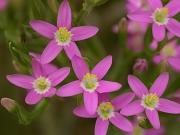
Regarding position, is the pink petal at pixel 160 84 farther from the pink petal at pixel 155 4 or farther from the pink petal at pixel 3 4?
the pink petal at pixel 3 4

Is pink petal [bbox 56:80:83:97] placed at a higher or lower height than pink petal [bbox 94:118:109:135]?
higher

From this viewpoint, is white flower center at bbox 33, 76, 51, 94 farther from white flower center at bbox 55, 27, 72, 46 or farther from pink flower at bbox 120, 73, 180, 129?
pink flower at bbox 120, 73, 180, 129

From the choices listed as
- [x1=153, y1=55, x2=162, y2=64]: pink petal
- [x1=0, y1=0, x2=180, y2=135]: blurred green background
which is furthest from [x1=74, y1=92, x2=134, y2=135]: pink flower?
[x1=153, y1=55, x2=162, y2=64]: pink petal

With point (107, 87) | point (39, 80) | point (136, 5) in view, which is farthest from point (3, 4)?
point (107, 87)

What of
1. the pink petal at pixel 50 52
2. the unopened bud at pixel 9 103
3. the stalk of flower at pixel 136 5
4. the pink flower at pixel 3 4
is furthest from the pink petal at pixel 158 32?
the pink flower at pixel 3 4

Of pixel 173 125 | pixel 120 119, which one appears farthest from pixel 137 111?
pixel 173 125

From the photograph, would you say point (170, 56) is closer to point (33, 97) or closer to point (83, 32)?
point (83, 32)

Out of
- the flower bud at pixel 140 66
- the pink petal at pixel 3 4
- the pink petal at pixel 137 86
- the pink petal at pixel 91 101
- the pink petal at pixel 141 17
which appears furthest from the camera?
the pink petal at pixel 3 4
